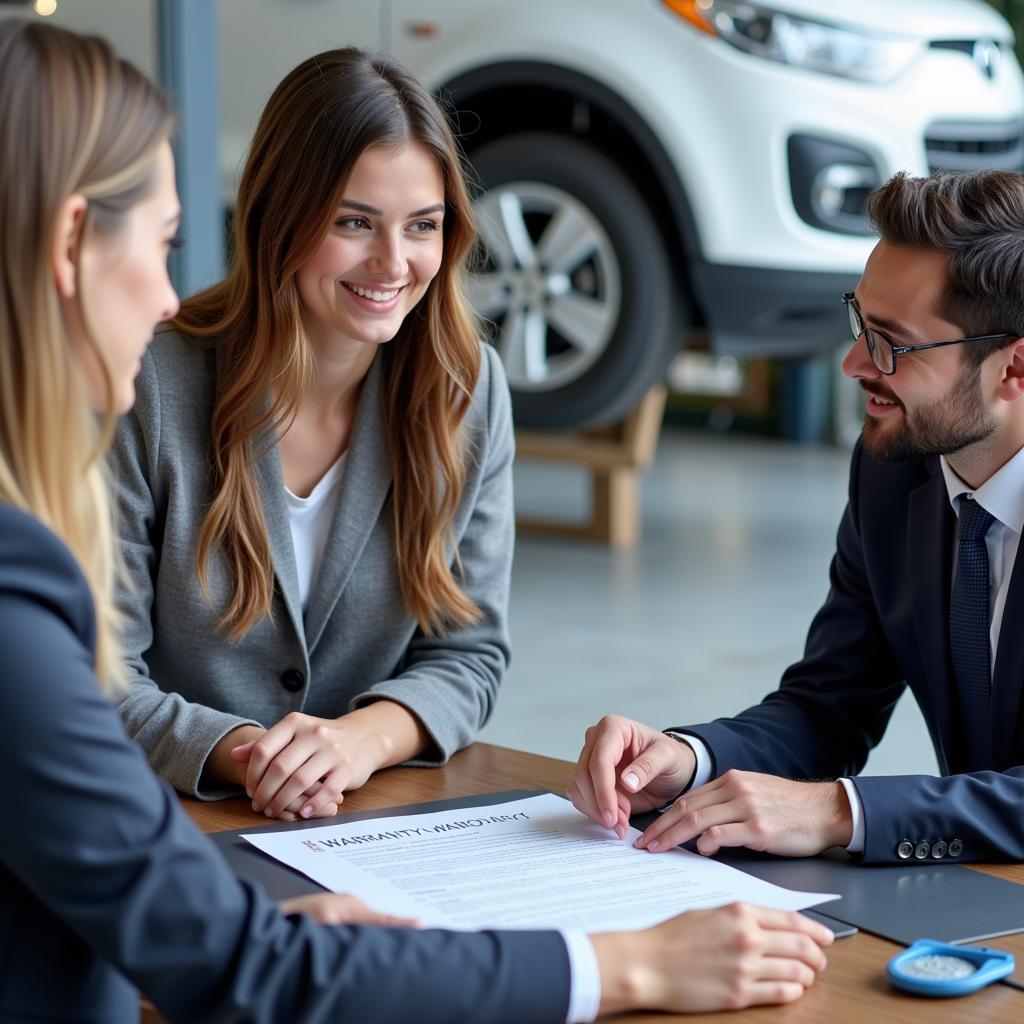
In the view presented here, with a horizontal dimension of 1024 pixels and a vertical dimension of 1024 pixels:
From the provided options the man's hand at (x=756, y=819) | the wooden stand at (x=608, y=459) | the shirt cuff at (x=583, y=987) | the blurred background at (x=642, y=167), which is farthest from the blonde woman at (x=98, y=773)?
the wooden stand at (x=608, y=459)

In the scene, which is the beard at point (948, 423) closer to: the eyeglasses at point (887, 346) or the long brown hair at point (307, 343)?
the eyeglasses at point (887, 346)

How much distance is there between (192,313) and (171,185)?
83 cm

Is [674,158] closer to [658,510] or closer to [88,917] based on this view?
[658,510]

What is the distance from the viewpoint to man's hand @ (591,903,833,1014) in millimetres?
1061

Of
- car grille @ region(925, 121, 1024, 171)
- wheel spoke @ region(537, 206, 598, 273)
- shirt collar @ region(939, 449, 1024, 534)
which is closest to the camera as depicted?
shirt collar @ region(939, 449, 1024, 534)

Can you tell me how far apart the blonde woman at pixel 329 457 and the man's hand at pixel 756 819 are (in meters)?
0.38

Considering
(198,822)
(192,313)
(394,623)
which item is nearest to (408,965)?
(198,822)

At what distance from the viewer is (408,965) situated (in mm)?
1012

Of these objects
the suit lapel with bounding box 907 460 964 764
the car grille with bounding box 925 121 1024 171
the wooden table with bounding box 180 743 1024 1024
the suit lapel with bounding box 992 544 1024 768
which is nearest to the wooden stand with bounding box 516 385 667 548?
the car grille with bounding box 925 121 1024 171

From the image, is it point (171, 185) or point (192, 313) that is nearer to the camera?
point (171, 185)

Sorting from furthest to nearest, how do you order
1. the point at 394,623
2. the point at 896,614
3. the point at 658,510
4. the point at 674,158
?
1. the point at 658,510
2. the point at 674,158
3. the point at 394,623
4. the point at 896,614

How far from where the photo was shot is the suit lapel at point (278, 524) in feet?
5.92

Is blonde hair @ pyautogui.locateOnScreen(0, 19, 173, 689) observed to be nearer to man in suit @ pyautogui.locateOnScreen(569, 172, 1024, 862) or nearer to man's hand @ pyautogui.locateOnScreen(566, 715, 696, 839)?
man's hand @ pyautogui.locateOnScreen(566, 715, 696, 839)

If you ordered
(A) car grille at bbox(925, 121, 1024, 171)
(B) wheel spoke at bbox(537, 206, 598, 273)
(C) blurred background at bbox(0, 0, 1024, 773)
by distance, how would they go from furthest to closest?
(B) wheel spoke at bbox(537, 206, 598, 273) < (A) car grille at bbox(925, 121, 1024, 171) < (C) blurred background at bbox(0, 0, 1024, 773)
